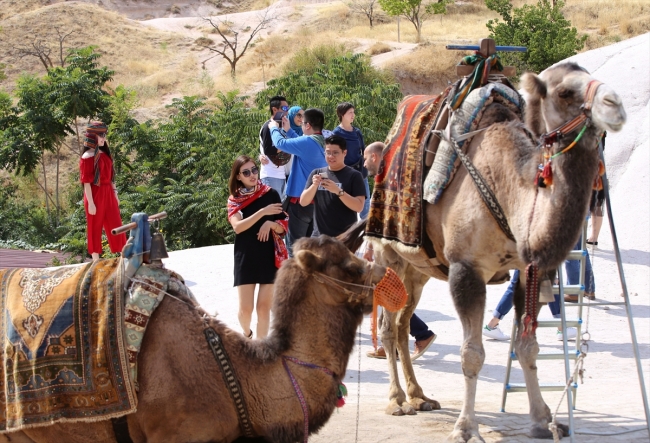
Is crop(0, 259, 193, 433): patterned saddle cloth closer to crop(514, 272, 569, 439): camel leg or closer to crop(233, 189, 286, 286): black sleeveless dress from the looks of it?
crop(514, 272, 569, 439): camel leg

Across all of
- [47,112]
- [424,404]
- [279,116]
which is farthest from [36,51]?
[424,404]

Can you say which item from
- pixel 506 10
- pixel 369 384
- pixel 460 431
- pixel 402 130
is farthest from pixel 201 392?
pixel 506 10

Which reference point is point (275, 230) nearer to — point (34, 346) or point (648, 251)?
point (34, 346)

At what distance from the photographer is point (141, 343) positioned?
13.0 ft

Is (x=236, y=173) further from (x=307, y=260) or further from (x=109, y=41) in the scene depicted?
(x=109, y=41)

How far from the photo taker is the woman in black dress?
734 cm

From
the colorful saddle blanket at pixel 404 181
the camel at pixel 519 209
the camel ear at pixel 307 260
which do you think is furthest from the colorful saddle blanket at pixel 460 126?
the camel ear at pixel 307 260

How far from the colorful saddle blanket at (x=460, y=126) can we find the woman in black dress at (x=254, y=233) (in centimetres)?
184

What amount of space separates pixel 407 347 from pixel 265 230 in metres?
1.63

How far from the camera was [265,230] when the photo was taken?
7.37 m

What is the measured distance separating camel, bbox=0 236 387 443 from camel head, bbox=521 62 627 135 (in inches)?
68.3

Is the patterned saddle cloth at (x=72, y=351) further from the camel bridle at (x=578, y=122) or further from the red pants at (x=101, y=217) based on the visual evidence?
the red pants at (x=101, y=217)

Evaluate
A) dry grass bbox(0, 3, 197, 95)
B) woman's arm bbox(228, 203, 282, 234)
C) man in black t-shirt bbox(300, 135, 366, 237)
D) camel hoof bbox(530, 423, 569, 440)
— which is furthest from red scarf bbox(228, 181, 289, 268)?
dry grass bbox(0, 3, 197, 95)

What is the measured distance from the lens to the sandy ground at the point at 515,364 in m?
5.95
